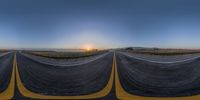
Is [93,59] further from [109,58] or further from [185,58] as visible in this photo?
[185,58]

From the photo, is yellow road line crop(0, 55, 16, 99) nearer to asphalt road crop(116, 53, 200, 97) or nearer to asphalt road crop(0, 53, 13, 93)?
asphalt road crop(0, 53, 13, 93)

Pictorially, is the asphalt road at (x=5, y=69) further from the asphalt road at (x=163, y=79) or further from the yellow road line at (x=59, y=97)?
the asphalt road at (x=163, y=79)

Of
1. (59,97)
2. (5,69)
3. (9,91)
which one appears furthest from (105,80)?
(5,69)

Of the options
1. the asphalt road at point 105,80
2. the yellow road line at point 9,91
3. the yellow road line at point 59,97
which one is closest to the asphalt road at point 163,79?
the asphalt road at point 105,80

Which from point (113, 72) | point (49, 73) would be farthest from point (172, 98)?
point (49, 73)

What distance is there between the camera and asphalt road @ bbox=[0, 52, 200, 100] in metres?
5.29

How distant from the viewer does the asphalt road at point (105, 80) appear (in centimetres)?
529

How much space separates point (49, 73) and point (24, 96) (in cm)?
64

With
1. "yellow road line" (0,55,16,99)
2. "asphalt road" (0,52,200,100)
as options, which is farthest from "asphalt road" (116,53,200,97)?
"yellow road line" (0,55,16,99)

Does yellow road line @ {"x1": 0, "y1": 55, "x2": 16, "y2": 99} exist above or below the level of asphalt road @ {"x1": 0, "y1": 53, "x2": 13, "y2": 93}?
below

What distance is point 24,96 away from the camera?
5.46 m

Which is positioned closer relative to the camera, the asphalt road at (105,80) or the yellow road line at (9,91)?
the asphalt road at (105,80)

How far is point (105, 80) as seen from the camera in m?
5.34

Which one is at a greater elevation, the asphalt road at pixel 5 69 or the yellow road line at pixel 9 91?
the asphalt road at pixel 5 69
